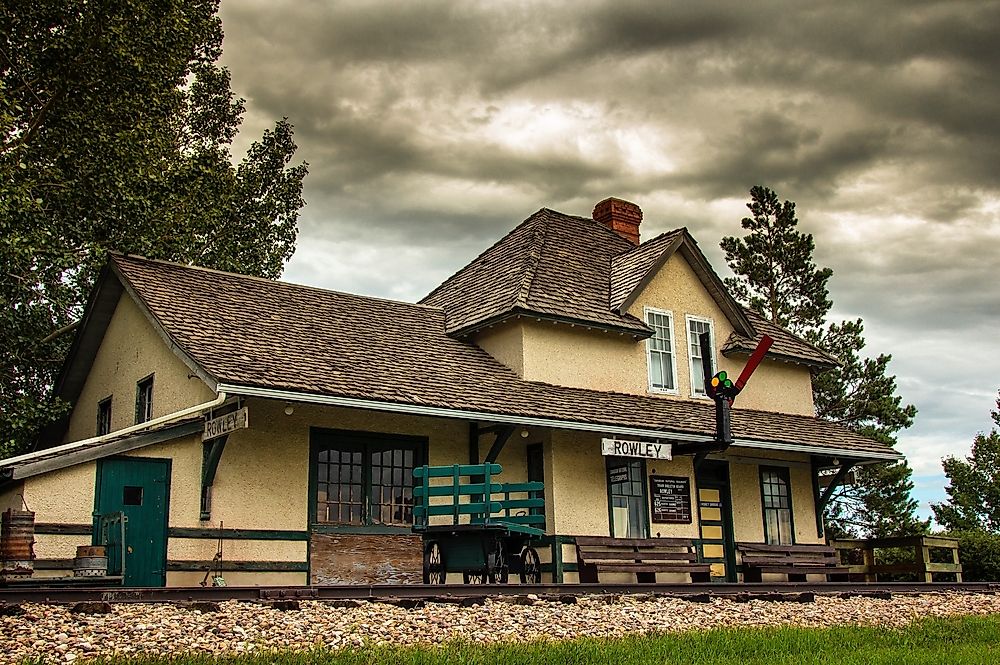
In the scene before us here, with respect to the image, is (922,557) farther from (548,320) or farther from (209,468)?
(209,468)

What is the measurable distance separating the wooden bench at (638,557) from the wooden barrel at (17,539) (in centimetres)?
868

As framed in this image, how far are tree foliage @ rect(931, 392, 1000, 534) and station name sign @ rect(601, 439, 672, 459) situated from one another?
3468 centimetres

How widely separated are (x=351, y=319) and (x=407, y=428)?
137 inches

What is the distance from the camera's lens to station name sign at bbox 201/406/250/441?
13.8 metres

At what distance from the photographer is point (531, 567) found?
16922mm

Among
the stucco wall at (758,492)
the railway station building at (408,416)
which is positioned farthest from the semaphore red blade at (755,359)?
the stucco wall at (758,492)

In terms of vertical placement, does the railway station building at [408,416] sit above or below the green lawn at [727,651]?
above

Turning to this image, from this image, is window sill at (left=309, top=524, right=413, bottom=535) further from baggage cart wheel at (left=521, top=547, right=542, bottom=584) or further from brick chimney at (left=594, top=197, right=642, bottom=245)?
brick chimney at (left=594, top=197, right=642, bottom=245)

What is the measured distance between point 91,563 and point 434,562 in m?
4.81

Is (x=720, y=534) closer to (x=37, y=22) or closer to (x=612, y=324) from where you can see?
(x=612, y=324)

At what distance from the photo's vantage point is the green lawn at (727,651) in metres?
7.94

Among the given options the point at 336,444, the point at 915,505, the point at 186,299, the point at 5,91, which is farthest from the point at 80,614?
the point at 915,505

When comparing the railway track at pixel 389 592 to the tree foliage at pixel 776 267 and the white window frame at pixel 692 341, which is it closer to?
the white window frame at pixel 692 341

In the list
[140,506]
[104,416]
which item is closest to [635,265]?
[104,416]
